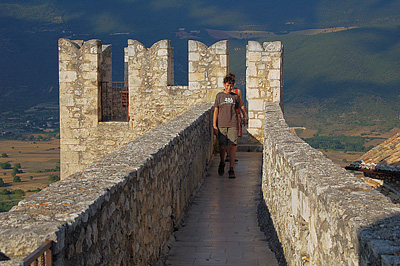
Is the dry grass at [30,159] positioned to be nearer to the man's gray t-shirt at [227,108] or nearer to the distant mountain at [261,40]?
the distant mountain at [261,40]

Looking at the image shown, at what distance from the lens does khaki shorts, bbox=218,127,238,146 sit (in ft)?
26.5

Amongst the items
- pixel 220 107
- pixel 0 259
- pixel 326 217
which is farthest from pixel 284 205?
pixel 220 107

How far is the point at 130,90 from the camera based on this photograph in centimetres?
1159

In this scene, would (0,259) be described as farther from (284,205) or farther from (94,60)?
(94,60)

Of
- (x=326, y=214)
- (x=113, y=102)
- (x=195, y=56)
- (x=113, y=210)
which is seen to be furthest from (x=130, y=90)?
(x=326, y=214)

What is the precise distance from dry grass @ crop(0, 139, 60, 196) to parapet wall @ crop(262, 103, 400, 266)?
3260 centimetres

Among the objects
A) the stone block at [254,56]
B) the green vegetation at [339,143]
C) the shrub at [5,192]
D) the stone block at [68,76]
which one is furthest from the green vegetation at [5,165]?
the stone block at [254,56]

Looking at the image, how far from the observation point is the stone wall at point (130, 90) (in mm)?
11008

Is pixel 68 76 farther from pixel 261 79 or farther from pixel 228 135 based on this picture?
pixel 228 135

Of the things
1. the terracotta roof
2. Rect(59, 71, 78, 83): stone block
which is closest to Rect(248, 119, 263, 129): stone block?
the terracotta roof

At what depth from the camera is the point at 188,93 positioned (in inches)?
443

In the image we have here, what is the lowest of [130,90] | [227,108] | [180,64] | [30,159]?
[30,159]

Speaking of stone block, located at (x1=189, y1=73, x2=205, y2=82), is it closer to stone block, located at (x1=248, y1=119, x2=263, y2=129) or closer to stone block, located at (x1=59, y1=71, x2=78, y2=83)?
stone block, located at (x1=248, y1=119, x2=263, y2=129)

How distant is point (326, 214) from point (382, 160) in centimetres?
750
